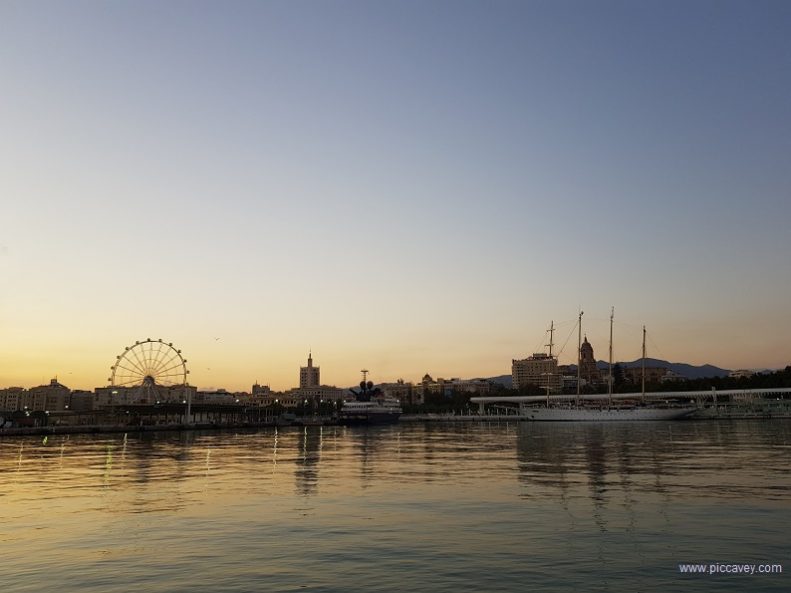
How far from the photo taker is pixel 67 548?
82.9 feet

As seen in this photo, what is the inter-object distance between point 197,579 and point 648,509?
22427mm

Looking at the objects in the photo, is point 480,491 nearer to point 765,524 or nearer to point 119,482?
point 765,524

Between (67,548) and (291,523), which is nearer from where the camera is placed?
(67,548)

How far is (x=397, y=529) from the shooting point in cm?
2861

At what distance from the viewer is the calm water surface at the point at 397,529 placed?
20292 millimetres

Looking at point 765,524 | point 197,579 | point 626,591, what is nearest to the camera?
point 626,591

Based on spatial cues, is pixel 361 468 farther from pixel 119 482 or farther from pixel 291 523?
pixel 291 523

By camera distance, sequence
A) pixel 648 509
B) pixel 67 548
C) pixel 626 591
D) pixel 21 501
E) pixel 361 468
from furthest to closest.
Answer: pixel 361 468, pixel 21 501, pixel 648 509, pixel 67 548, pixel 626 591

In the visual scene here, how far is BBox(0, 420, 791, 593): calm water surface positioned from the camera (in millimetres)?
20292

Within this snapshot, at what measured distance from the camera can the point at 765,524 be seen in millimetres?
28000

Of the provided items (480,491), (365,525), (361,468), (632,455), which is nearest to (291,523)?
(365,525)

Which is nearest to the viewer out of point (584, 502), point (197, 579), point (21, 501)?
point (197, 579)

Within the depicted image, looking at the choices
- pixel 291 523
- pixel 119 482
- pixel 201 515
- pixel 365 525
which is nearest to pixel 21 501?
pixel 119 482

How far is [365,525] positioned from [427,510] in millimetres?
4904
